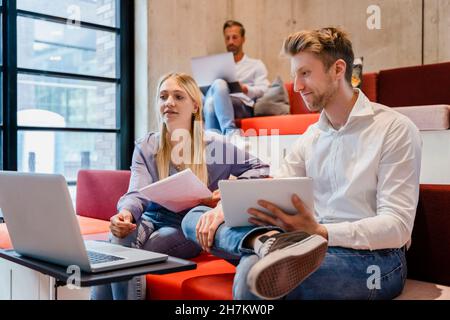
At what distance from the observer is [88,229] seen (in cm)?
259

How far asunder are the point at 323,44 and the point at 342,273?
711 millimetres

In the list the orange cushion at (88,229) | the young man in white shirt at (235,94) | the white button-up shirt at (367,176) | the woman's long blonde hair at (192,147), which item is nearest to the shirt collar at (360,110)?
the white button-up shirt at (367,176)

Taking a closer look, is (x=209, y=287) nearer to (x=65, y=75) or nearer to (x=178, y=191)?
(x=178, y=191)

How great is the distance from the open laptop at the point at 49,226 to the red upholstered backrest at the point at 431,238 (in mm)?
855

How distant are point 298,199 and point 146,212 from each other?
3.06 ft

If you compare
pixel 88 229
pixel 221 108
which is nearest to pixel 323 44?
pixel 88 229

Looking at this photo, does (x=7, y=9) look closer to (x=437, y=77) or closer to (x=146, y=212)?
(x=146, y=212)

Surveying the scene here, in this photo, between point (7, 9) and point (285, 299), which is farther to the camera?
point (7, 9)

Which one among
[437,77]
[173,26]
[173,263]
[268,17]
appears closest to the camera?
[173,263]

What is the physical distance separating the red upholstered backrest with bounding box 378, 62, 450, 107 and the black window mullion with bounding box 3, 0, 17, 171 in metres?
2.57

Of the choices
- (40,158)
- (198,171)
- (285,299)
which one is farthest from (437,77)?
(40,158)

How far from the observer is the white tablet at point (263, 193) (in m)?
1.24
